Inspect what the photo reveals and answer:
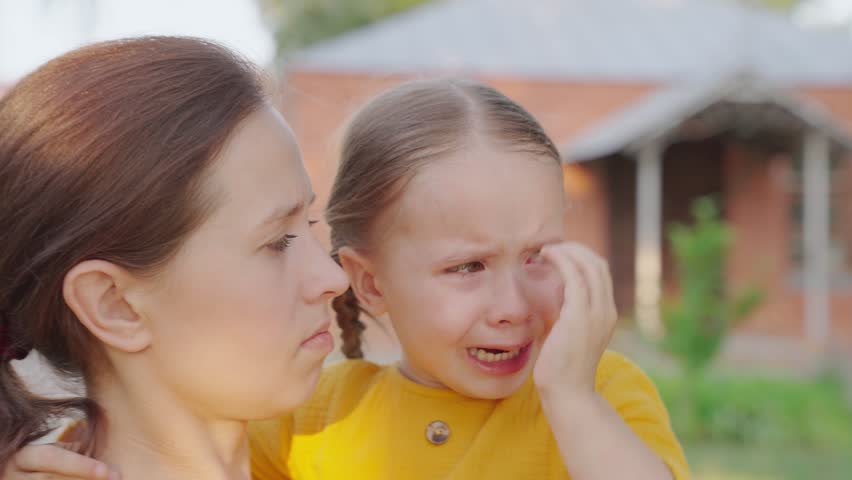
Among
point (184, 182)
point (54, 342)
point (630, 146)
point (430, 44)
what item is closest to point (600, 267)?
point (184, 182)

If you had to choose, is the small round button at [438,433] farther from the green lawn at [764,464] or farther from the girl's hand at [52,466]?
the green lawn at [764,464]

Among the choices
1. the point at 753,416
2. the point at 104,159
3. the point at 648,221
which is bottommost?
the point at 648,221

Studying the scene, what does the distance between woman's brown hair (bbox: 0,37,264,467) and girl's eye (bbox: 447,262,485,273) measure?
49cm

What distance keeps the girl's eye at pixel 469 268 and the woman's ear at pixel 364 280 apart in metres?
0.21

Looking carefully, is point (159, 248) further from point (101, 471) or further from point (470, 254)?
point (470, 254)

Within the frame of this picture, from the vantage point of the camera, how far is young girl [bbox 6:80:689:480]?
1.84 metres

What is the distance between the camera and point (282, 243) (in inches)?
68.9

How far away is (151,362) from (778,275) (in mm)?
16494

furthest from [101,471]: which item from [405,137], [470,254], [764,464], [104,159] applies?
[764,464]

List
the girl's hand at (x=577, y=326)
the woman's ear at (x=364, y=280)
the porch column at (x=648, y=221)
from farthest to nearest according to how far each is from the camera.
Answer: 1. the porch column at (x=648, y=221)
2. the woman's ear at (x=364, y=280)
3. the girl's hand at (x=577, y=326)

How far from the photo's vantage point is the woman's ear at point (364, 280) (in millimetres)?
2154

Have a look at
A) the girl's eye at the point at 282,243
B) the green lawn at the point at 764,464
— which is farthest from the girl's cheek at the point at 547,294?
the green lawn at the point at 764,464

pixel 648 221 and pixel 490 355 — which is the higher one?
pixel 490 355

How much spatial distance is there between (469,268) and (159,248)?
0.59 metres
